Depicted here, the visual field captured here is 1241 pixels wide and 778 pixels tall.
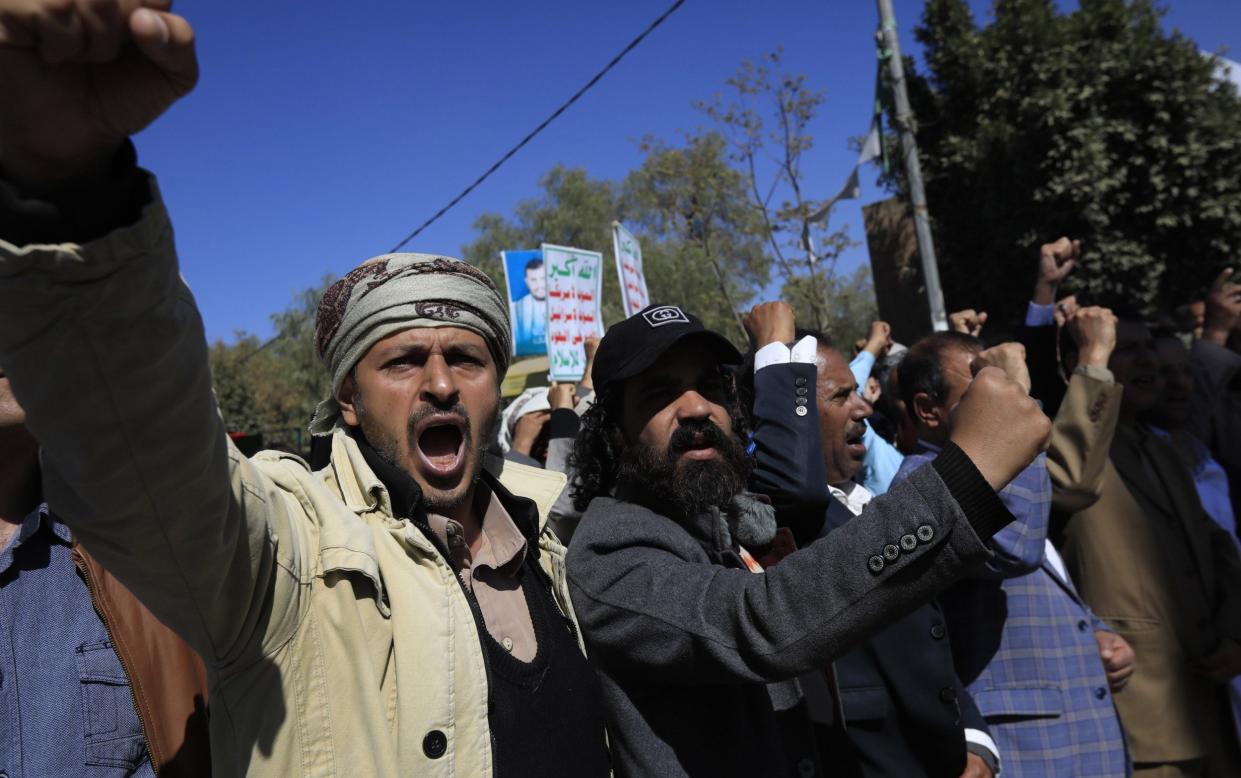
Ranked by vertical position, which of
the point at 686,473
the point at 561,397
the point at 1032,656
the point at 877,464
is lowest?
the point at 1032,656

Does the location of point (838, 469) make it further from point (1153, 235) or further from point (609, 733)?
point (1153, 235)

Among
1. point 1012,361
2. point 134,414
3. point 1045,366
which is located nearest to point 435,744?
point 134,414

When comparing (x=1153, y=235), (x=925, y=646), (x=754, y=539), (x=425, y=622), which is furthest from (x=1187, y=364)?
(x=1153, y=235)

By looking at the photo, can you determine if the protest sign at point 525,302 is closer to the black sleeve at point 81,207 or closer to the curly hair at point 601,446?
the curly hair at point 601,446

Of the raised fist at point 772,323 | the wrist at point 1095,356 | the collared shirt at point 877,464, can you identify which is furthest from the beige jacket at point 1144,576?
the raised fist at point 772,323

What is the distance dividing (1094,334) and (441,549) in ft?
9.61

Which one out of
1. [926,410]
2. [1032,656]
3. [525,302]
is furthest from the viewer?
[525,302]

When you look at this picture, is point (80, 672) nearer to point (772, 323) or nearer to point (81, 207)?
point (81, 207)

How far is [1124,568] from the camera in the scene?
362cm

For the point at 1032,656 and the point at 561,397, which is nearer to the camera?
the point at 1032,656

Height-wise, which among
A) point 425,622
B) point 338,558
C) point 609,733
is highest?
point 338,558

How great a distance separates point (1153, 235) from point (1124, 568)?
11872 millimetres

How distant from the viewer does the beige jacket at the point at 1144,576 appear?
11.0 feet

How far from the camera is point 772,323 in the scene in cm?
243
